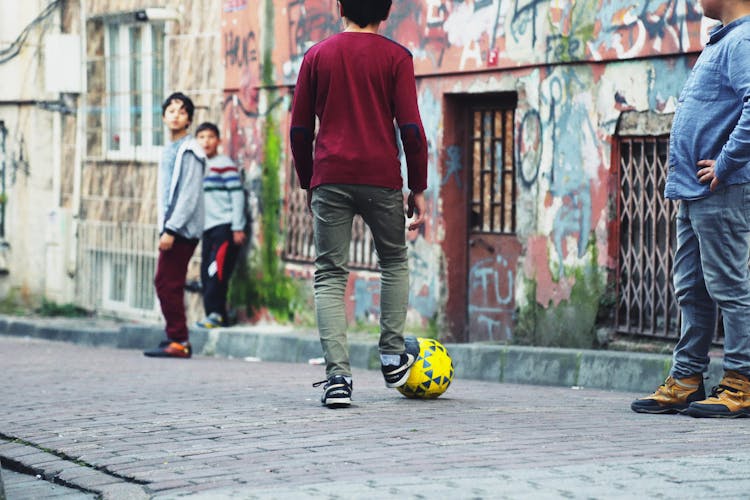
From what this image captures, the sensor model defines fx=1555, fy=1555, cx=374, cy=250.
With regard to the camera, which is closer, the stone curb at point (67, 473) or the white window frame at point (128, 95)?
the stone curb at point (67, 473)

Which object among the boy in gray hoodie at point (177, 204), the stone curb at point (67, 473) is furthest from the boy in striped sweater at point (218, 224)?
the stone curb at point (67, 473)

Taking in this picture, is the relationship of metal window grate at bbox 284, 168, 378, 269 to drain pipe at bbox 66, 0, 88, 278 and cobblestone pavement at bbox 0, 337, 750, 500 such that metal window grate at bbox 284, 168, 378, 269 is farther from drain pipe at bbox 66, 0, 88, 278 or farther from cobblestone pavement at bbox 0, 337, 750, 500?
cobblestone pavement at bbox 0, 337, 750, 500

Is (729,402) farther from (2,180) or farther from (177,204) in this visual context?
(2,180)

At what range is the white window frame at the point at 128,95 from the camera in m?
17.8

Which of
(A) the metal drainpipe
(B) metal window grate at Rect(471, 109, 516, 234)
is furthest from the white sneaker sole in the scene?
(A) the metal drainpipe

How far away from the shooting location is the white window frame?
17.8 m

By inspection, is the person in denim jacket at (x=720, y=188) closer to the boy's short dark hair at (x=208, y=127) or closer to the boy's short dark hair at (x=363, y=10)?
the boy's short dark hair at (x=363, y=10)

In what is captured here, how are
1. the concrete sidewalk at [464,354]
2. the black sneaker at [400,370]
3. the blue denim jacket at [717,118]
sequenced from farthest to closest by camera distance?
the concrete sidewalk at [464,354] < the black sneaker at [400,370] < the blue denim jacket at [717,118]

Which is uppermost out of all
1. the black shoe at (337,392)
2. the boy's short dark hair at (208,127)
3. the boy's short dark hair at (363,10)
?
the boy's short dark hair at (363,10)

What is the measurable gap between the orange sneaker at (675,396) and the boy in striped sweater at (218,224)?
8243 mm

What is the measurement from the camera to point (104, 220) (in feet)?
60.6

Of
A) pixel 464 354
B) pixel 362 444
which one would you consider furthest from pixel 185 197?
pixel 362 444

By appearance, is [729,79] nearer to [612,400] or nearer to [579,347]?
[612,400]

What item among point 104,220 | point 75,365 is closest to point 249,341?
point 75,365
